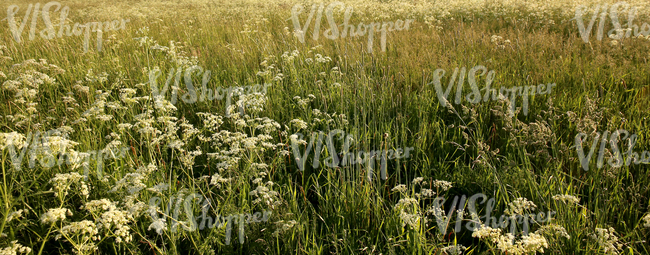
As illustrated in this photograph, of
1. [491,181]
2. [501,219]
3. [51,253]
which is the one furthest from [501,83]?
[51,253]

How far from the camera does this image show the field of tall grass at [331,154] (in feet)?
5.44

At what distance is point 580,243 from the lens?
167cm

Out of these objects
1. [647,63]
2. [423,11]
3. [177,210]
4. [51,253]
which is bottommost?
[51,253]

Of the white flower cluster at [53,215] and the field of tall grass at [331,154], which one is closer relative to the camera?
the white flower cluster at [53,215]

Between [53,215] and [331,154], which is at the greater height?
[53,215]

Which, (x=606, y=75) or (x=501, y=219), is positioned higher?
(x=606, y=75)

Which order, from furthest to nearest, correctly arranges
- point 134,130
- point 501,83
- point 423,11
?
1. point 423,11
2. point 501,83
3. point 134,130

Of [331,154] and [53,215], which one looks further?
[331,154]

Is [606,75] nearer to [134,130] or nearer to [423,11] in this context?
[134,130]

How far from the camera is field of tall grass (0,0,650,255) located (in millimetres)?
1658

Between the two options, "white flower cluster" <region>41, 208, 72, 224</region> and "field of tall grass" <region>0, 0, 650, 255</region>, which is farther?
"field of tall grass" <region>0, 0, 650, 255</region>

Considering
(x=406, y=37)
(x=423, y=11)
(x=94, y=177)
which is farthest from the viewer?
(x=423, y=11)

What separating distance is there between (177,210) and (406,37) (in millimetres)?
4367

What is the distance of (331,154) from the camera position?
2293mm
